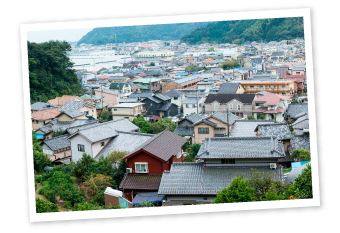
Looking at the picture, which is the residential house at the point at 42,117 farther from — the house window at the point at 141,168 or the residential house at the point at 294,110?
the residential house at the point at 294,110

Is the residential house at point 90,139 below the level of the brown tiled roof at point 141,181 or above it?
above

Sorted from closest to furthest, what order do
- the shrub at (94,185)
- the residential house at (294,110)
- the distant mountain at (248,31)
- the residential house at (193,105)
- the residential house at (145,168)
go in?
the shrub at (94,185) → the residential house at (145,168) → the residential house at (294,110) → the residential house at (193,105) → the distant mountain at (248,31)

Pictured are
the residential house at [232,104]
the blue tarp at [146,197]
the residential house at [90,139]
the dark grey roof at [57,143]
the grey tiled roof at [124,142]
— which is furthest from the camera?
the residential house at [232,104]

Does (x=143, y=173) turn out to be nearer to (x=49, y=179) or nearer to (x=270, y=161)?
(x=49, y=179)

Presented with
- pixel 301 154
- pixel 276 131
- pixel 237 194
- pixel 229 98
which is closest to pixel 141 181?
pixel 237 194

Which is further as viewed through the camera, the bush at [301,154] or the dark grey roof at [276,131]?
the dark grey roof at [276,131]

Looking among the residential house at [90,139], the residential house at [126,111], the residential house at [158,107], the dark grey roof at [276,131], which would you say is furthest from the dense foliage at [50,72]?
the dark grey roof at [276,131]

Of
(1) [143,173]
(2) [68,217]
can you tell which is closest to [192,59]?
(1) [143,173]

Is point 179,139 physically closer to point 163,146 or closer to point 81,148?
point 163,146

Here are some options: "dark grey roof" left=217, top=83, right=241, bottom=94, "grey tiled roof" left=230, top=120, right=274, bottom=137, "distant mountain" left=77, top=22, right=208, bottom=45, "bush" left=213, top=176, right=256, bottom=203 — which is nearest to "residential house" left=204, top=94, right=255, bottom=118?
"dark grey roof" left=217, top=83, right=241, bottom=94

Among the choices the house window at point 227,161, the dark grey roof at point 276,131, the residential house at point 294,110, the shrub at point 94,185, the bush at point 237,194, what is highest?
the residential house at point 294,110
